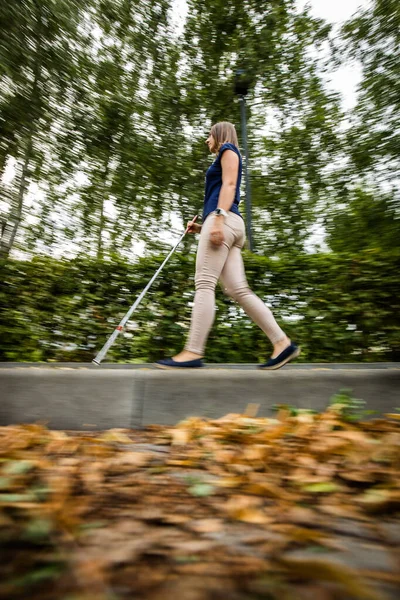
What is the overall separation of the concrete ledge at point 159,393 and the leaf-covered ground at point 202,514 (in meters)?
0.26

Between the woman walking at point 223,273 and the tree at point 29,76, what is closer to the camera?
the woman walking at point 223,273

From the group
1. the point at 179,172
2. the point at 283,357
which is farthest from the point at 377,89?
the point at 283,357

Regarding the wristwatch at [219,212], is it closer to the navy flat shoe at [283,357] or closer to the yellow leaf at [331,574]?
the navy flat shoe at [283,357]

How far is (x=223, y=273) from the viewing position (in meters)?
3.29

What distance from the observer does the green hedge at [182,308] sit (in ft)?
15.2

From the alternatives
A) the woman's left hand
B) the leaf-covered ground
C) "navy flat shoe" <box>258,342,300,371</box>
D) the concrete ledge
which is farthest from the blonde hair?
the leaf-covered ground

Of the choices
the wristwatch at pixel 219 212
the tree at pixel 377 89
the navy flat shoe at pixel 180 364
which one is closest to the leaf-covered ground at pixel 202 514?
the navy flat shoe at pixel 180 364

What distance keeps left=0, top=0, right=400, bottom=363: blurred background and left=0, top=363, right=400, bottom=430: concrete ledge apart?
1.88 metres

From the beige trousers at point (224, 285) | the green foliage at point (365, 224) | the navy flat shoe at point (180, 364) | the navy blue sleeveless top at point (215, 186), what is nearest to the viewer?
the navy flat shoe at point (180, 364)

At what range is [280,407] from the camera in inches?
104

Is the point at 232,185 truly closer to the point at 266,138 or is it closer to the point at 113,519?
the point at 113,519

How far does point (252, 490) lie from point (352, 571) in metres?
0.61

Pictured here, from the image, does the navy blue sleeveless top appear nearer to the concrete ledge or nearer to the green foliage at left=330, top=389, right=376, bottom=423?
the concrete ledge

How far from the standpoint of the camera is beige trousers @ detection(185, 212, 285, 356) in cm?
310
